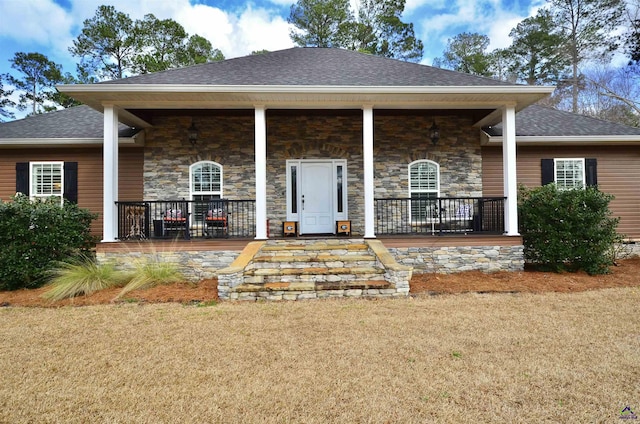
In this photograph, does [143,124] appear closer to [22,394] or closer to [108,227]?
[108,227]

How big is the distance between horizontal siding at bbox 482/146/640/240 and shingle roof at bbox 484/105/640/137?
40 cm

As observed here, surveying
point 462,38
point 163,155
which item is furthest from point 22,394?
point 462,38

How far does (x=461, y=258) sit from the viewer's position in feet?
24.2

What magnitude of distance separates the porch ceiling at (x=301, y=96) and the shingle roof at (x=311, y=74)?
26 cm

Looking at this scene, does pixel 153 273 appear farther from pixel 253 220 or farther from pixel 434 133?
pixel 434 133

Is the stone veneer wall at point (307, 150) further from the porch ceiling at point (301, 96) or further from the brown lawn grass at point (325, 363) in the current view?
the brown lawn grass at point (325, 363)

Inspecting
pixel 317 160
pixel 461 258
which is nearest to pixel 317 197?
pixel 317 160

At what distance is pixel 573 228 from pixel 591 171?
3.44m

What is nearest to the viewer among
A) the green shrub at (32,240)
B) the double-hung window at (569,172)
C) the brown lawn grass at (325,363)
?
the brown lawn grass at (325,363)

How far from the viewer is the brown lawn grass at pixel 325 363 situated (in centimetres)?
246

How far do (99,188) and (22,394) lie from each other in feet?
24.5

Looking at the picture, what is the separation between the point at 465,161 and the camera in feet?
30.6

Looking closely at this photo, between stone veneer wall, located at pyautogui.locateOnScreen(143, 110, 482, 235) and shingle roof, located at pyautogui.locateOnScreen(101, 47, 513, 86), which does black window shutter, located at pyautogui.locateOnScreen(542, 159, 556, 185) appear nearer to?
stone veneer wall, located at pyautogui.locateOnScreen(143, 110, 482, 235)

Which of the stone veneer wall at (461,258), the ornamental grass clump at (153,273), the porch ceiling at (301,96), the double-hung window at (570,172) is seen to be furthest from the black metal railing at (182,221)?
the double-hung window at (570,172)
